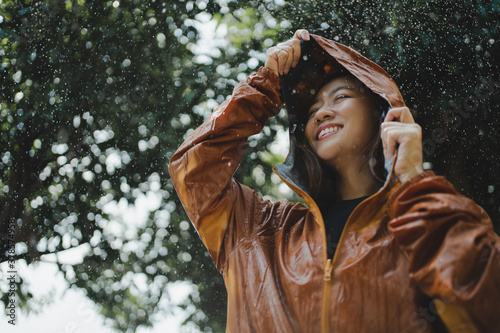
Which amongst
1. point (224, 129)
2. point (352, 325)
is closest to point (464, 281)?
point (352, 325)

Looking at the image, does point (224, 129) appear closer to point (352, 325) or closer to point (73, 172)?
point (352, 325)

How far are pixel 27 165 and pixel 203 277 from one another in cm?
245

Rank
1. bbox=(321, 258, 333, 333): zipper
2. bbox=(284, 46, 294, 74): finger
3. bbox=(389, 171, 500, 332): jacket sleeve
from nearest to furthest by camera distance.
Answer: bbox=(389, 171, 500, 332): jacket sleeve → bbox=(321, 258, 333, 333): zipper → bbox=(284, 46, 294, 74): finger

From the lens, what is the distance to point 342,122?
211 cm

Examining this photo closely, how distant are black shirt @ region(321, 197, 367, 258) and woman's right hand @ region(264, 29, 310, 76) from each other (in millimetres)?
676

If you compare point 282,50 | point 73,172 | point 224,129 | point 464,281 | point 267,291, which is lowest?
point 73,172

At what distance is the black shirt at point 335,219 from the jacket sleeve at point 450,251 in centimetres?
33

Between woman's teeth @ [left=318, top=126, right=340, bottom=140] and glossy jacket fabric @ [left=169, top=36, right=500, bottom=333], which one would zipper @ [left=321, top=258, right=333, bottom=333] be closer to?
glossy jacket fabric @ [left=169, top=36, right=500, bottom=333]

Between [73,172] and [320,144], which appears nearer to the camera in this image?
[320,144]

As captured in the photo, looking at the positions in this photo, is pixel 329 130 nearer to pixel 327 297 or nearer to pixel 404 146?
pixel 404 146

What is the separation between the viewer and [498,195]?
11.5ft

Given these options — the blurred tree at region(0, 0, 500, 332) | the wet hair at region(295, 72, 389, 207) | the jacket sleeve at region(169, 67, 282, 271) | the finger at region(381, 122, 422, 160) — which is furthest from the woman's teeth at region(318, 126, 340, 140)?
the blurred tree at region(0, 0, 500, 332)

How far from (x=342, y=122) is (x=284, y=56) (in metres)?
0.42

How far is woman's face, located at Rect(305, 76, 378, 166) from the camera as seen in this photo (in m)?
2.09
